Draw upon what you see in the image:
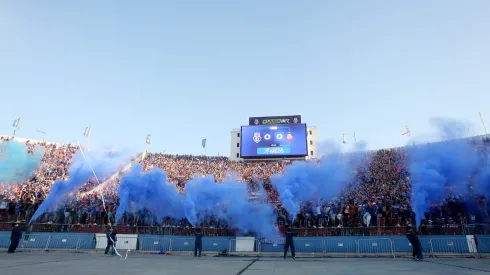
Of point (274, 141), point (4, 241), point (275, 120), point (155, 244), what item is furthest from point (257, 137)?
point (4, 241)

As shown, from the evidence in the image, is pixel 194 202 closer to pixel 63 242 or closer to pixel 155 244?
pixel 155 244

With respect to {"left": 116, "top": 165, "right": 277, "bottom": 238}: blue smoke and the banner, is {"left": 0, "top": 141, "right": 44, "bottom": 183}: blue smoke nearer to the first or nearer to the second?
{"left": 116, "top": 165, "right": 277, "bottom": 238}: blue smoke

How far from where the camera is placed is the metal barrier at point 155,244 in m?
19.7

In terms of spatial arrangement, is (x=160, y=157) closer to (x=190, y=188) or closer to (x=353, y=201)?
(x=190, y=188)

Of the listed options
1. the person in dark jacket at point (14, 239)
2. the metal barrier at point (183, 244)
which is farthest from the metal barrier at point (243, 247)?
the person in dark jacket at point (14, 239)

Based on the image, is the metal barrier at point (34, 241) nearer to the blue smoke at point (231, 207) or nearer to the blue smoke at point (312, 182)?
the blue smoke at point (231, 207)

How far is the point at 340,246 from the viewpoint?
1859 cm

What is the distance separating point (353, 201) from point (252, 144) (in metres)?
22.9

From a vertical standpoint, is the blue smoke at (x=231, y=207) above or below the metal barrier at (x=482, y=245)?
above

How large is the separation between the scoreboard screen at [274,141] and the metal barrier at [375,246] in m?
24.7

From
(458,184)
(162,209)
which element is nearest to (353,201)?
(458,184)

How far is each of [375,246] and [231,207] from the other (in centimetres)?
982

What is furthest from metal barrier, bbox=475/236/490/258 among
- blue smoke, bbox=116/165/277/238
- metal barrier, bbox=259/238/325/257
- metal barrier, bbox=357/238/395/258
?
blue smoke, bbox=116/165/277/238

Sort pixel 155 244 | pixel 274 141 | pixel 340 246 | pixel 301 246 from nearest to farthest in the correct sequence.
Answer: pixel 340 246 < pixel 301 246 < pixel 155 244 < pixel 274 141
